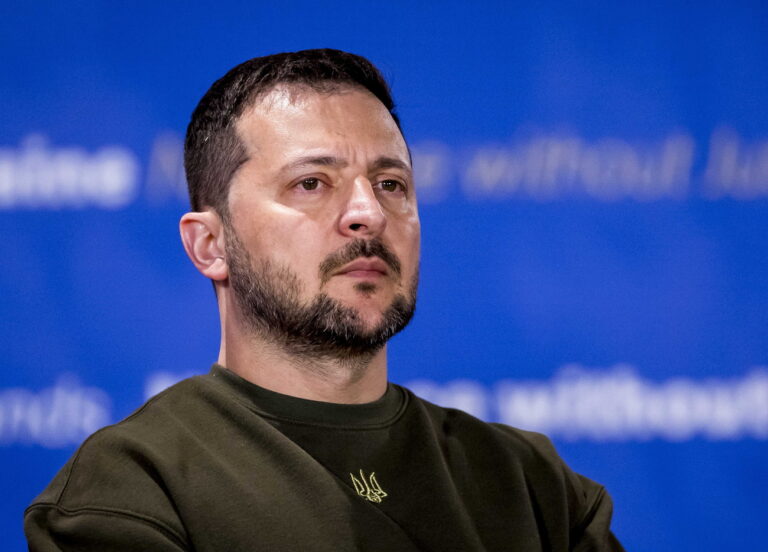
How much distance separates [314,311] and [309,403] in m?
0.14

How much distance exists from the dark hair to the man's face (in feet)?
0.08

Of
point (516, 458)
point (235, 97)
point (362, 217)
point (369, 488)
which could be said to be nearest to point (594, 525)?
point (516, 458)

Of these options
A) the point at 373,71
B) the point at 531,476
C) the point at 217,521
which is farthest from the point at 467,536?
the point at 373,71

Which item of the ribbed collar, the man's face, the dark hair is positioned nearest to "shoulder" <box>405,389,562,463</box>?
the ribbed collar

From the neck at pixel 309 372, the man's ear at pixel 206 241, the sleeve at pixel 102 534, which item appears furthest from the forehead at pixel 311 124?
the sleeve at pixel 102 534

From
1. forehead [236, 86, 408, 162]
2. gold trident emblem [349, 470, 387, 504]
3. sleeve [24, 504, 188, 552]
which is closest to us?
sleeve [24, 504, 188, 552]

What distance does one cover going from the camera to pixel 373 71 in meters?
1.60

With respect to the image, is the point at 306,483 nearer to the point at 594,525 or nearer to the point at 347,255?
the point at 347,255

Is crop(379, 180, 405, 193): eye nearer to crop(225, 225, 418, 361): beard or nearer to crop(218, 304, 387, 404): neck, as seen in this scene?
crop(225, 225, 418, 361): beard

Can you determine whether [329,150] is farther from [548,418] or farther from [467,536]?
[548,418]

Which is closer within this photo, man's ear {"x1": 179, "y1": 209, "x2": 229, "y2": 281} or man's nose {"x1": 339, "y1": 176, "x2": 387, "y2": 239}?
man's nose {"x1": 339, "y1": 176, "x2": 387, "y2": 239}

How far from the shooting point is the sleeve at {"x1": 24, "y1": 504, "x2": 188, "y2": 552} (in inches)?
45.0

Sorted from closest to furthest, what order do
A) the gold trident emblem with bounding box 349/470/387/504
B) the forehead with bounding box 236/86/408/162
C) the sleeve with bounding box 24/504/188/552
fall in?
the sleeve with bounding box 24/504/188/552 → the gold trident emblem with bounding box 349/470/387/504 → the forehead with bounding box 236/86/408/162

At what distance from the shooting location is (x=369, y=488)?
1339mm
